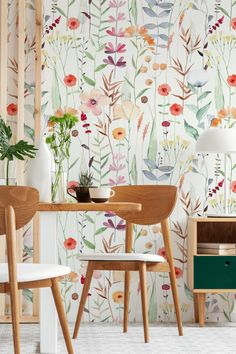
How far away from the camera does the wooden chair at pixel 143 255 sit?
4.39 meters

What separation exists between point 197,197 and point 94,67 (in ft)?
3.63

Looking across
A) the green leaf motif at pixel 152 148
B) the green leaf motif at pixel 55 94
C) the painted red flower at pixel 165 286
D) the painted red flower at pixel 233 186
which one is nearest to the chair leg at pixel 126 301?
the painted red flower at pixel 165 286

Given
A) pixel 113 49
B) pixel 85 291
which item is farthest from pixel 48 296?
pixel 113 49

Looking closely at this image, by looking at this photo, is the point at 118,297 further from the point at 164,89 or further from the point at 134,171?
the point at 164,89

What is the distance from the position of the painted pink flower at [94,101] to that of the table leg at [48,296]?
1.46m

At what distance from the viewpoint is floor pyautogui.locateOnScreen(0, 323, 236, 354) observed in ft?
13.9

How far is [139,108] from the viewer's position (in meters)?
5.37

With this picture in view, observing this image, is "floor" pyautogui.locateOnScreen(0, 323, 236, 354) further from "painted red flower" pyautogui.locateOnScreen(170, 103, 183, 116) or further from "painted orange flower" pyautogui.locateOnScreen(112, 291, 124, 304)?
"painted red flower" pyautogui.locateOnScreen(170, 103, 183, 116)

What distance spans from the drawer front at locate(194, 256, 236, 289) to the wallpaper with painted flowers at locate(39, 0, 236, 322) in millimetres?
319

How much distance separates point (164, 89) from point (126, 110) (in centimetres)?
29

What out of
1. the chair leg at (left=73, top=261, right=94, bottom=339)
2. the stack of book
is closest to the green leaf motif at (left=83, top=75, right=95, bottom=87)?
the stack of book

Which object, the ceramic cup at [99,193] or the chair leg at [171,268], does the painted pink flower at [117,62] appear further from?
the ceramic cup at [99,193]

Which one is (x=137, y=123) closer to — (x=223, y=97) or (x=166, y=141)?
(x=166, y=141)

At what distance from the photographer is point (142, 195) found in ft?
15.7
